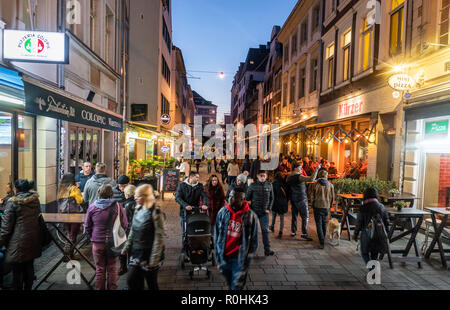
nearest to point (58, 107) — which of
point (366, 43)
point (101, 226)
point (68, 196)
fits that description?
point (68, 196)

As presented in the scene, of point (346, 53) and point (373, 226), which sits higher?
point (346, 53)

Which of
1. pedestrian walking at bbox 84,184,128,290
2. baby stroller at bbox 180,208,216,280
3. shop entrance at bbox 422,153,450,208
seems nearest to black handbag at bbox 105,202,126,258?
pedestrian walking at bbox 84,184,128,290

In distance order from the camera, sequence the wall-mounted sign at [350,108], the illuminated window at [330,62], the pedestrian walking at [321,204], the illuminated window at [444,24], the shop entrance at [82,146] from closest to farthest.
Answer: the pedestrian walking at [321,204] → the illuminated window at [444,24] → the shop entrance at [82,146] → the wall-mounted sign at [350,108] → the illuminated window at [330,62]

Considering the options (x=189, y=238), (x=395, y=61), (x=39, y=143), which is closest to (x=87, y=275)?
(x=189, y=238)

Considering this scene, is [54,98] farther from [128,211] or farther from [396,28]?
[396,28]

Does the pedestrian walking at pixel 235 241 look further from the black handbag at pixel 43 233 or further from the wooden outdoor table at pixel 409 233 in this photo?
the wooden outdoor table at pixel 409 233

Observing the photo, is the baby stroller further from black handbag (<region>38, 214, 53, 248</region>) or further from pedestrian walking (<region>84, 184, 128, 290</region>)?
black handbag (<region>38, 214, 53, 248</region>)

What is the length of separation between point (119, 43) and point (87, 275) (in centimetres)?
1220

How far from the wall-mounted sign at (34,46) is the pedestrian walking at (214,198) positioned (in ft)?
14.0

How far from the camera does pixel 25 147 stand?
7387 millimetres

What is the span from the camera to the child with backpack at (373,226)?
500 cm

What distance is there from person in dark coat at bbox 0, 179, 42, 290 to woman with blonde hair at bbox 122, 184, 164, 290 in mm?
1457

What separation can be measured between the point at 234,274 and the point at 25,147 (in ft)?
21.9

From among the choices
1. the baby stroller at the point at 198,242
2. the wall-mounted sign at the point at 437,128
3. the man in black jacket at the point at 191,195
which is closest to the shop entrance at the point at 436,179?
the wall-mounted sign at the point at 437,128
